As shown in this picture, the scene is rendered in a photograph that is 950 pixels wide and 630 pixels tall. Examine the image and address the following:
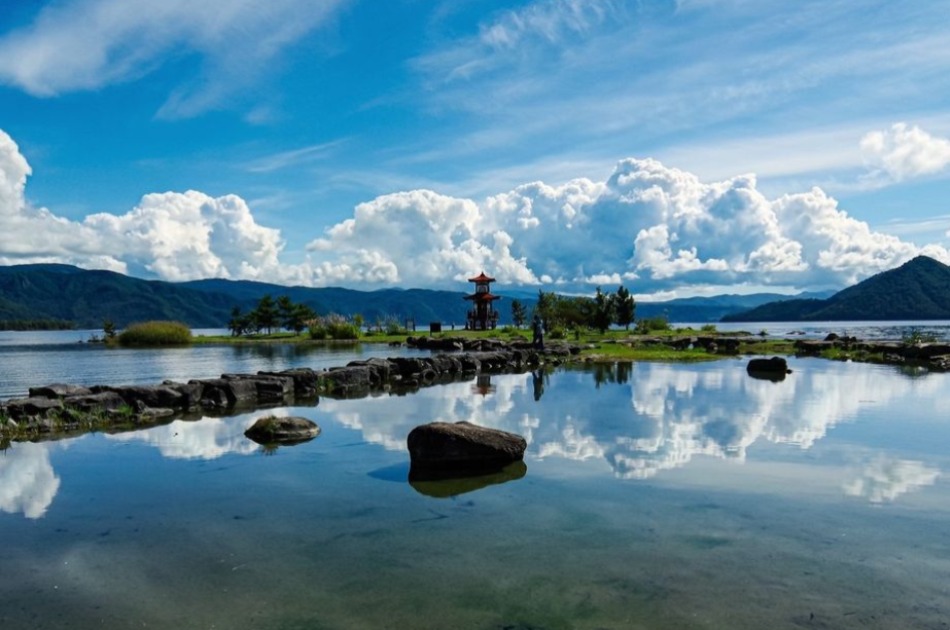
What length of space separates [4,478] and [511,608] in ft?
36.5

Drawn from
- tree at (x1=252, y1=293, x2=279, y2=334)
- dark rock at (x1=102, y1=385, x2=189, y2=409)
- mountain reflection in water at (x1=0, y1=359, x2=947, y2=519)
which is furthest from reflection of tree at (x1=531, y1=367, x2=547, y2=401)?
tree at (x1=252, y1=293, x2=279, y2=334)

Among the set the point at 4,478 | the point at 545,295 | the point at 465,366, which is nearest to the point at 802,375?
the point at 465,366

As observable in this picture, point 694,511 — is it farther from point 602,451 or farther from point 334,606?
point 334,606

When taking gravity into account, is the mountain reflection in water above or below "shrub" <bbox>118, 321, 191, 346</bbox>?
below

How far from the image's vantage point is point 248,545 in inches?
349

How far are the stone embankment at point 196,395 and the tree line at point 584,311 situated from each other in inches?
1622

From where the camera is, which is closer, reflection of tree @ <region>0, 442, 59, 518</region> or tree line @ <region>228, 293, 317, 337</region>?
reflection of tree @ <region>0, 442, 59, 518</region>

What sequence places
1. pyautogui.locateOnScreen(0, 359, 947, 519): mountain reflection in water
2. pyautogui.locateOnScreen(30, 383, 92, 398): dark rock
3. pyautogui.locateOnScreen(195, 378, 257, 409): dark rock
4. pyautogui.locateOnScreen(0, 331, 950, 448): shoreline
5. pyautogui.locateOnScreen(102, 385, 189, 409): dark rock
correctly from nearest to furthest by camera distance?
pyautogui.locateOnScreen(0, 359, 947, 519): mountain reflection in water, pyautogui.locateOnScreen(0, 331, 950, 448): shoreline, pyautogui.locateOnScreen(30, 383, 92, 398): dark rock, pyautogui.locateOnScreen(102, 385, 189, 409): dark rock, pyautogui.locateOnScreen(195, 378, 257, 409): dark rock

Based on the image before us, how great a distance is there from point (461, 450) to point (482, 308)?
77.0 meters

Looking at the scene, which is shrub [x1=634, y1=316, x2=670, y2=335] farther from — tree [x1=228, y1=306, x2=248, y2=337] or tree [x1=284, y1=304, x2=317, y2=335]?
tree [x1=228, y1=306, x2=248, y2=337]

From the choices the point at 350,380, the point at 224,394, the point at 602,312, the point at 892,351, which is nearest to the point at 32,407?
the point at 224,394

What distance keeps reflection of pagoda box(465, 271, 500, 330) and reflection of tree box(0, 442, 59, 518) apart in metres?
72.7

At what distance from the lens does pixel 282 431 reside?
1667cm

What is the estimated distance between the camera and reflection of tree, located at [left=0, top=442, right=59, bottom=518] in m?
10.9
